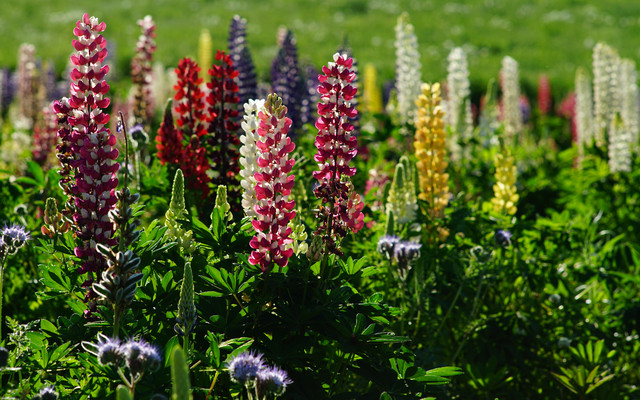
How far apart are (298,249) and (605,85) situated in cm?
424

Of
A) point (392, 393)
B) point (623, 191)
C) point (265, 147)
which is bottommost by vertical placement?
point (392, 393)

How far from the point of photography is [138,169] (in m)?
3.44

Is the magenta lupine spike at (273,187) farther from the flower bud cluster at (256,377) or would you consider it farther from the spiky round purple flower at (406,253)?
the spiky round purple flower at (406,253)

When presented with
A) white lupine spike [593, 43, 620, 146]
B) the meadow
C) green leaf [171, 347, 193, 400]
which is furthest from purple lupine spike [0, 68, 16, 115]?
green leaf [171, 347, 193, 400]

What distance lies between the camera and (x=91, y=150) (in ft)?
6.86

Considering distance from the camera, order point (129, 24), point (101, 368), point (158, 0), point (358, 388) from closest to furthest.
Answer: point (101, 368), point (358, 388), point (129, 24), point (158, 0)

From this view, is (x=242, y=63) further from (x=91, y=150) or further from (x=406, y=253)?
(x=91, y=150)

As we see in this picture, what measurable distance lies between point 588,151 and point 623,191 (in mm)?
650

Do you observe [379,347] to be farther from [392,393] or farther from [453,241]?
[453,241]

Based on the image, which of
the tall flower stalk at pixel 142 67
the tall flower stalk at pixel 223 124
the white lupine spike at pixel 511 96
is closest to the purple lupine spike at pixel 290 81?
the tall flower stalk at pixel 142 67

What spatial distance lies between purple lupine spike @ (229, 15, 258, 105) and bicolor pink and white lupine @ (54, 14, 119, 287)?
5.92ft

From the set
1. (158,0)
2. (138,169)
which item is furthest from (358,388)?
(158,0)

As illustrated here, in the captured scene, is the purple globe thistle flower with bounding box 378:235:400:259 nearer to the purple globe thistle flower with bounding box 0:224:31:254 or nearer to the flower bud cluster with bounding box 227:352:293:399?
Answer: the flower bud cluster with bounding box 227:352:293:399

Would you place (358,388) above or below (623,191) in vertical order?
below
